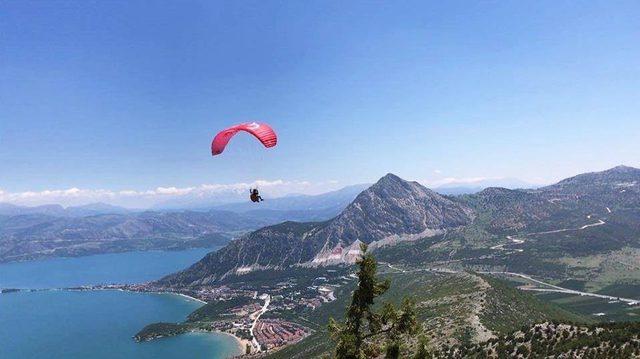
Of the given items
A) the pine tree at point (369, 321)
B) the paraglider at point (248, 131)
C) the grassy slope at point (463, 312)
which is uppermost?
the paraglider at point (248, 131)

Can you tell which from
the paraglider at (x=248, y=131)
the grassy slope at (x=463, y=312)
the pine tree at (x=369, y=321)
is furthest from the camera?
the grassy slope at (x=463, y=312)

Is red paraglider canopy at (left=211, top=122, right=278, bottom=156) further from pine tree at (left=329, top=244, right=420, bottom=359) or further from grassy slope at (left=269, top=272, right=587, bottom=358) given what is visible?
grassy slope at (left=269, top=272, right=587, bottom=358)

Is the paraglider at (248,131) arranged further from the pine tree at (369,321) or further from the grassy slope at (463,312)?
the grassy slope at (463,312)

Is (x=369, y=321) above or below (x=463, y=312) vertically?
above

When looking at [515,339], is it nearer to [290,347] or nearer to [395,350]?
[395,350]

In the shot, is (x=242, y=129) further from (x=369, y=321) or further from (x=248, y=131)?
(x=369, y=321)

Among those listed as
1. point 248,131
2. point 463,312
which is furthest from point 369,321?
point 463,312

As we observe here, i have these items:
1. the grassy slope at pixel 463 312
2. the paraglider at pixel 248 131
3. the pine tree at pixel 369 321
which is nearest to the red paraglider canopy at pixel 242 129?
the paraglider at pixel 248 131

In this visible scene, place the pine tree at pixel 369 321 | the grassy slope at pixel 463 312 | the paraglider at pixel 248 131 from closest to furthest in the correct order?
the pine tree at pixel 369 321 → the paraglider at pixel 248 131 → the grassy slope at pixel 463 312
